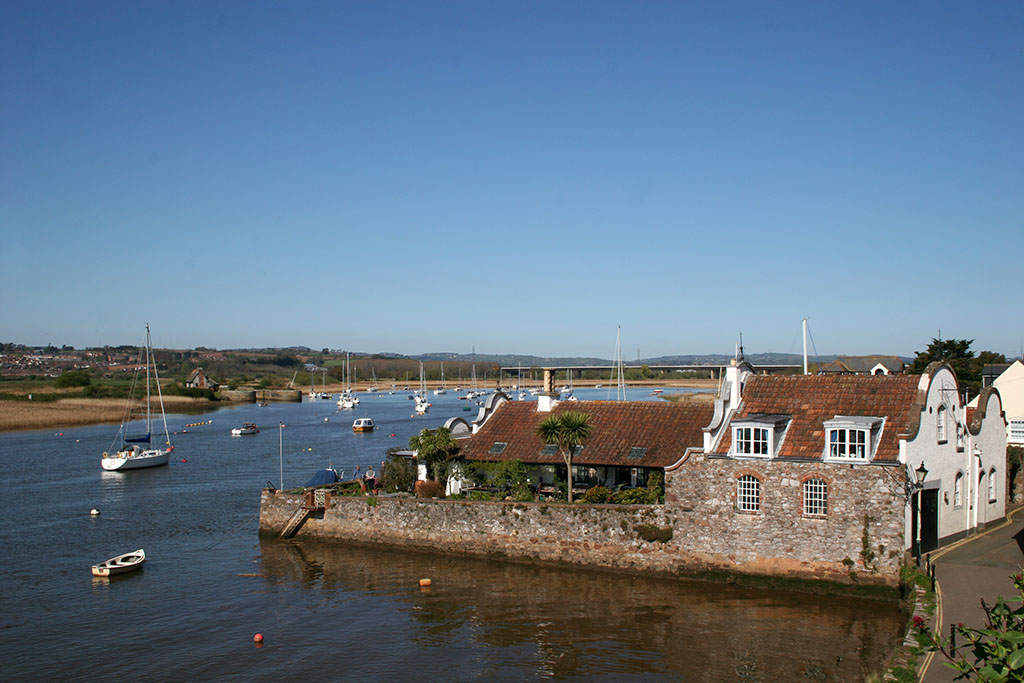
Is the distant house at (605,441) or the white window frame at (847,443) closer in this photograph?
the white window frame at (847,443)

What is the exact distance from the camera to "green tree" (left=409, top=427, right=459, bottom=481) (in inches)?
1613

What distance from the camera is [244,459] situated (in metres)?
82.6

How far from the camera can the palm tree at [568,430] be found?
36.6 m

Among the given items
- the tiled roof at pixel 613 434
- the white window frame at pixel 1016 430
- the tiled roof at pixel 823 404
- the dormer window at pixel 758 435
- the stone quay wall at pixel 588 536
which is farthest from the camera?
the white window frame at pixel 1016 430

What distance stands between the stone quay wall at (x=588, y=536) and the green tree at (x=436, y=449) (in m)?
2.49

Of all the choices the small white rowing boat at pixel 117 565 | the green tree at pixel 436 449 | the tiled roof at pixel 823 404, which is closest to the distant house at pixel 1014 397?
the tiled roof at pixel 823 404

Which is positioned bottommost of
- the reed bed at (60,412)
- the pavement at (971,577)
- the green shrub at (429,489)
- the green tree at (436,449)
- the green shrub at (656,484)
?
the reed bed at (60,412)

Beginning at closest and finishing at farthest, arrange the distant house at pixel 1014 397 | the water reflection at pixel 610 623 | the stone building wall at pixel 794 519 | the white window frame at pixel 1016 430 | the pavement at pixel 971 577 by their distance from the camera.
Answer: the pavement at pixel 971 577, the water reflection at pixel 610 623, the stone building wall at pixel 794 519, the white window frame at pixel 1016 430, the distant house at pixel 1014 397

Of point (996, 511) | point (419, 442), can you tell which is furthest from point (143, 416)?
point (996, 511)

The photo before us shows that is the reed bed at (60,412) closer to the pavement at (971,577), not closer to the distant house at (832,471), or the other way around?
the distant house at (832,471)

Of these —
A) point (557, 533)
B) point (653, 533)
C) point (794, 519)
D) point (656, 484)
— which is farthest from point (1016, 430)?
point (557, 533)

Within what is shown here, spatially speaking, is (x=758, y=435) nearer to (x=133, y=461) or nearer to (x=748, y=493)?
(x=748, y=493)

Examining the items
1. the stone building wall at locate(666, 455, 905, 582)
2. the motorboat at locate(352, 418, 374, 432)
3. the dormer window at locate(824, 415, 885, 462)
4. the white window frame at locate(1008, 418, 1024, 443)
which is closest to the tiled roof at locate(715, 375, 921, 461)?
the dormer window at locate(824, 415, 885, 462)

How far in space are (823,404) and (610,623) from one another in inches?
460
